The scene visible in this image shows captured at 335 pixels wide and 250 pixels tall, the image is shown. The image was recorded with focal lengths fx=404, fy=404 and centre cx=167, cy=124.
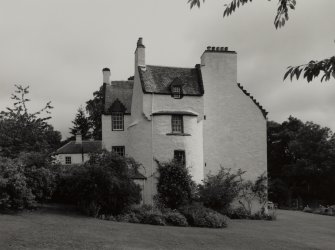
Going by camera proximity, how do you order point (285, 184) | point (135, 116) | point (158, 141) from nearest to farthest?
point (158, 141) → point (135, 116) → point (285, 184)

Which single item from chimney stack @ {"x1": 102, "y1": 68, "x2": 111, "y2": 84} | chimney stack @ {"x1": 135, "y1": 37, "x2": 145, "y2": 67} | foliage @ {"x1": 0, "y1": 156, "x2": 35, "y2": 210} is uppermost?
chimney stack @ {"x1": 135, "y1": 37, "x2": 145, "y2": 67}

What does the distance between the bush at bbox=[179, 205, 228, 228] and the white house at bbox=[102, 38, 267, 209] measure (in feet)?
21.6

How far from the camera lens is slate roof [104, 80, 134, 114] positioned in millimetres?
38375

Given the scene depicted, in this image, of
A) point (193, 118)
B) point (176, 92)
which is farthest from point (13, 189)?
point (176, 92)

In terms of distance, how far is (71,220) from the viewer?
22375mm

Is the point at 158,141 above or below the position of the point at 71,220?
above

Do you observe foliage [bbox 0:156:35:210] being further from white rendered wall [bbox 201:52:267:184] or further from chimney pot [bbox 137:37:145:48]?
white rendered wall [bbox 201:52:267:184]

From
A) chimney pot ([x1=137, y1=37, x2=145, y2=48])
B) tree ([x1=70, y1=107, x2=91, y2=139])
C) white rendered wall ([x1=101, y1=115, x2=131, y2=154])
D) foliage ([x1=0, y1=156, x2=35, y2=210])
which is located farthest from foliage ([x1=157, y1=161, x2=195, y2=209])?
tree ([x1=70, y1=107, x2=91, y2=139])

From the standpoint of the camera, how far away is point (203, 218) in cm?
2616

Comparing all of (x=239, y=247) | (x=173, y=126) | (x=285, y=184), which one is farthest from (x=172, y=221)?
(x=285, y=184)

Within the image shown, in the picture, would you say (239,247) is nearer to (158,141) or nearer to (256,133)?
(158,141)

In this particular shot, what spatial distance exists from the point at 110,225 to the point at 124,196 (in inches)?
167

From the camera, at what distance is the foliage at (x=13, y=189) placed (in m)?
22.0

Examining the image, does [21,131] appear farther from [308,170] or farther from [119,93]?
[308,170]
